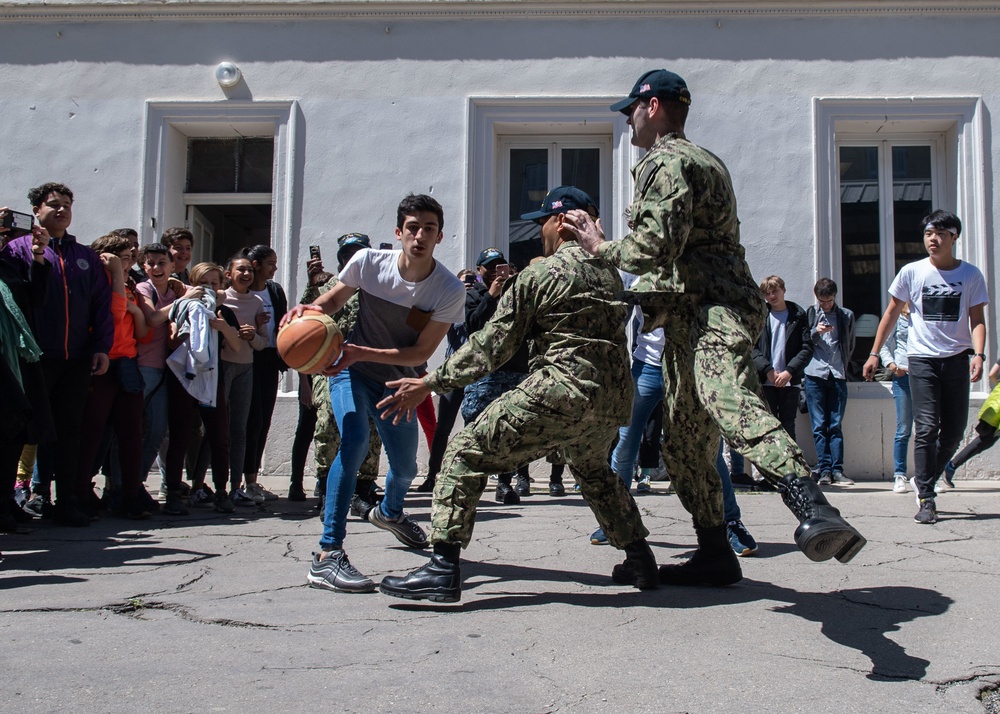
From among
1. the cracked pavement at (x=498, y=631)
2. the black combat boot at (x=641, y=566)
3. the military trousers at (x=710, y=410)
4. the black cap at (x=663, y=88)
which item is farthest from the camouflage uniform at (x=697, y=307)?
the cracked pavement at (x=498, y=631)

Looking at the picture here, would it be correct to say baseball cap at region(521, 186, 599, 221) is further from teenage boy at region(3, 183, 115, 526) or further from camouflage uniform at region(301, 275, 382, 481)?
teenage boy at region(3, 183, 115, 526)

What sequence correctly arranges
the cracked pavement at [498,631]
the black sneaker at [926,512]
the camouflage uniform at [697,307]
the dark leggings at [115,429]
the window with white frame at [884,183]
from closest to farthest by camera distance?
the cracked pavement at [498,631]
the camouflage uniform at [697,307]
the black sneaker at [926,512]
the dark leggings at [115,429]
the window with white frame at [884,183]

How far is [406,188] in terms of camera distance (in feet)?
32.7

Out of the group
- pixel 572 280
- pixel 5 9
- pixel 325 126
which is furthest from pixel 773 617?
pixel 5 9

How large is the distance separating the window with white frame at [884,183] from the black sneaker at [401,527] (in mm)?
5981

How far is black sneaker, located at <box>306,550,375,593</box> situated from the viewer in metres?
4.26

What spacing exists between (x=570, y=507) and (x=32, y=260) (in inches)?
157

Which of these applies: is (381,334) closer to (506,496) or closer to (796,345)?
(506,496)

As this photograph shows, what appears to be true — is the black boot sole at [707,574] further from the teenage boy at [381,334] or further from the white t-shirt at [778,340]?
the white t-shirt at [778,340]

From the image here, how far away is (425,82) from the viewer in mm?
10023

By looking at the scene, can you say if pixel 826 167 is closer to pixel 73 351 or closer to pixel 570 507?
pixel 570 507

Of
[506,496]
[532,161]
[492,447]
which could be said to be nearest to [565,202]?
[492,447]

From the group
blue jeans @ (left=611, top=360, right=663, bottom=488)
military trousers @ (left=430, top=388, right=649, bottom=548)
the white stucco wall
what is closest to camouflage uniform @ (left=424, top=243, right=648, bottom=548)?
military trousers @ (left=430, top=388, right=649, bottom=548)

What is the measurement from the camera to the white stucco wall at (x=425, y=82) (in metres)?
9.77
